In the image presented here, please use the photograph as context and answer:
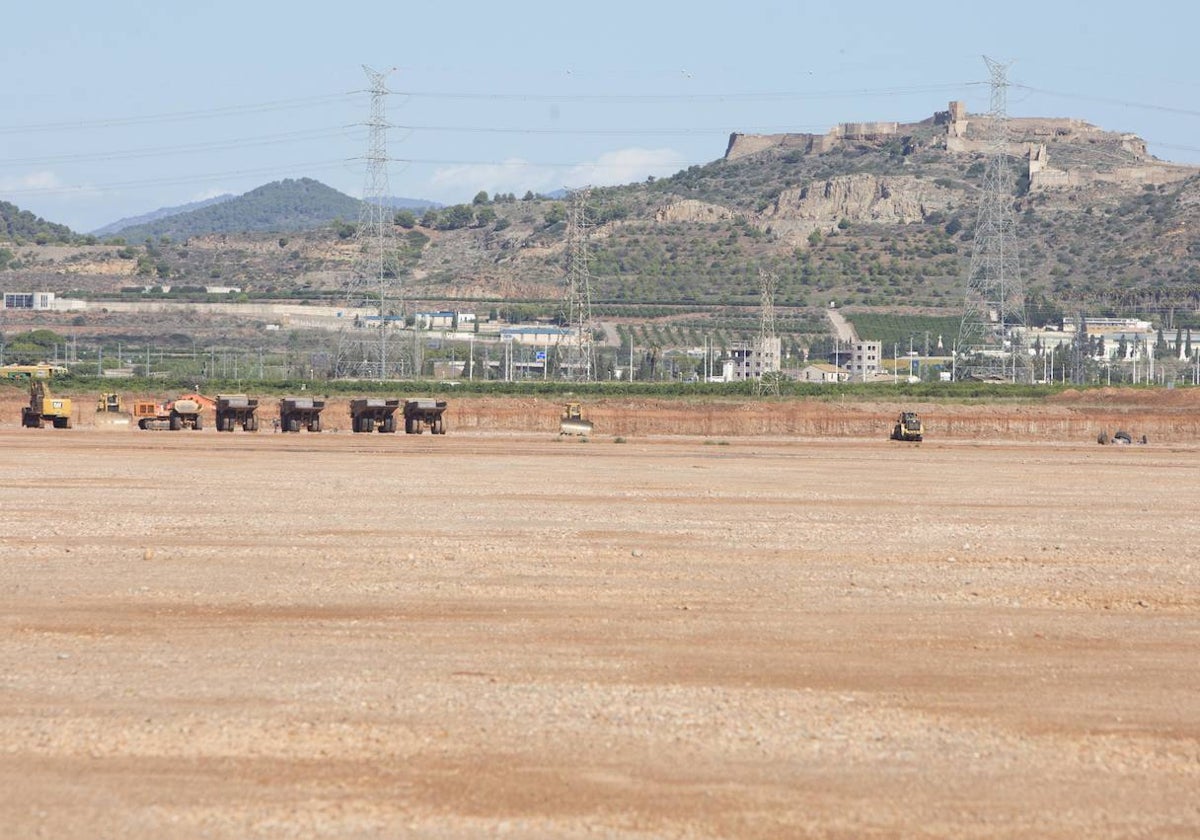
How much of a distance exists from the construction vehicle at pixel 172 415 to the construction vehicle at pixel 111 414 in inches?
24.1

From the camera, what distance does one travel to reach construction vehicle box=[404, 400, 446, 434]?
68.9 meters

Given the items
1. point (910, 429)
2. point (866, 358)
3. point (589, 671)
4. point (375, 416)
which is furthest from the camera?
point (866, 358)

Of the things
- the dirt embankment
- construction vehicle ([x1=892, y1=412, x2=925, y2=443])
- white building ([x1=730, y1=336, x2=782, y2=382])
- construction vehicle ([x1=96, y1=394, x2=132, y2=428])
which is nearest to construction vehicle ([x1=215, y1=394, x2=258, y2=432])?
the dirt embankment

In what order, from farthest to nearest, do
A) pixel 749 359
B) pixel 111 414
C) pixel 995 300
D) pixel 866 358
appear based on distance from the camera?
1. pixel 866 358
2. pixel 749 359
3. pixel 995 300
4. pixel 111 414

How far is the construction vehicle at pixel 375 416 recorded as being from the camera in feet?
229

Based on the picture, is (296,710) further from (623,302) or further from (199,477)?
(623,302)

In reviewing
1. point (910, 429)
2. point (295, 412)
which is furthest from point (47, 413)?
point (910, 429)

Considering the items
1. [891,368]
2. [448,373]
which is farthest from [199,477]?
[891,368]

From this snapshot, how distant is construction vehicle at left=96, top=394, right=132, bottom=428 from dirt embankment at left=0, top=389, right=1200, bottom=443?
12.0 feet

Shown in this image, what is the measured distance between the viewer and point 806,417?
7944cm

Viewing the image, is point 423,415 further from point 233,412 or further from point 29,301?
point 29,301

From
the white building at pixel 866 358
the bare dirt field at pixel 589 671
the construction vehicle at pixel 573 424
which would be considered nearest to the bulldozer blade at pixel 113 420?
the construction vehicle at pixel 573 424

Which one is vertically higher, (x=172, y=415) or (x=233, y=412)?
(x=233, y=412)

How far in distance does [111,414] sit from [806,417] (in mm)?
35355
